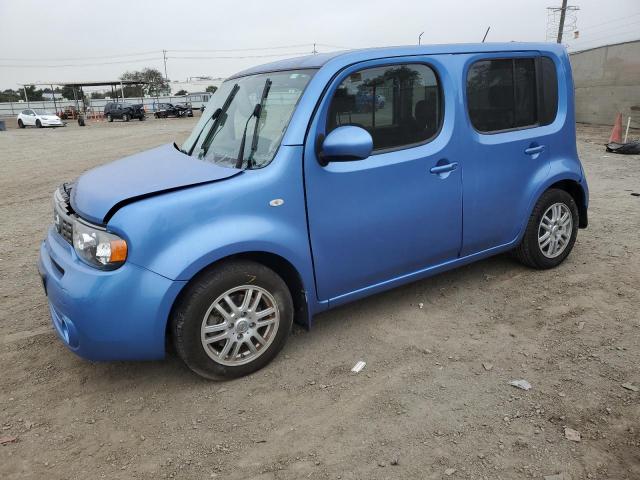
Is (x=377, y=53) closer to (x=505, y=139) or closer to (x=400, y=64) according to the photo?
(x=400, y=64)

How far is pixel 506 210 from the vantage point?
3.96 meters

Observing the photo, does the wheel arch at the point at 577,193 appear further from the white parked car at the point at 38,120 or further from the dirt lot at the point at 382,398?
the white parked car at the point at 38,120

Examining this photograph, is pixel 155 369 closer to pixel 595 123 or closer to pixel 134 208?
pixel 134 208

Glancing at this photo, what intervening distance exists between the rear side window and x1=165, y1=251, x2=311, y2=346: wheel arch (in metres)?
1.74

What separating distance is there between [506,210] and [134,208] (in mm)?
2760

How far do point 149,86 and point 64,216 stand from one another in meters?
88.4

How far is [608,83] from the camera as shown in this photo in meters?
18.5

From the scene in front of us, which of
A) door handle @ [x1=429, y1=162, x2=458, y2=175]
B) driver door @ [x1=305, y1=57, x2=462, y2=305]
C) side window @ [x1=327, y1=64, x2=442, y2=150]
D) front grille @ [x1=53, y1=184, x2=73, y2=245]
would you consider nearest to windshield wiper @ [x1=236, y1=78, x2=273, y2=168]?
driver door @ [x1=305, y1=57, x2=462, y2=305]

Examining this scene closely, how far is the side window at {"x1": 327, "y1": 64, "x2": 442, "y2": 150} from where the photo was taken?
10.4 feet

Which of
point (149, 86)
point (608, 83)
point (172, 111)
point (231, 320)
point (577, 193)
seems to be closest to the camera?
point (231, 320)

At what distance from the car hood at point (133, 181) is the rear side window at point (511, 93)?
1.90 meters

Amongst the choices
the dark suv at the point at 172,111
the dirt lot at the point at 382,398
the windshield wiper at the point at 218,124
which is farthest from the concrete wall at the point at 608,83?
the dark suv at the point at 172,111

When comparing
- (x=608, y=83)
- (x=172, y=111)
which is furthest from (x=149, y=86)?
(x=608, y=83)

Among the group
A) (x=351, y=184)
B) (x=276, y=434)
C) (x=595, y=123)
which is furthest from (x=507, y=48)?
(x=595, y=123)
